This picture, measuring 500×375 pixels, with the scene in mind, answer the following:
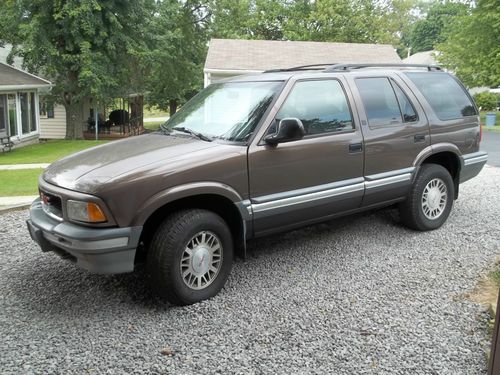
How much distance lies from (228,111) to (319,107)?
0.92 meters

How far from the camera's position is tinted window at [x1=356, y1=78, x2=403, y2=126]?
16.7 ft

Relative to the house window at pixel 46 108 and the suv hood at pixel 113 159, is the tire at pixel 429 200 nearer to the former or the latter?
the suv hood at pixel 113 159

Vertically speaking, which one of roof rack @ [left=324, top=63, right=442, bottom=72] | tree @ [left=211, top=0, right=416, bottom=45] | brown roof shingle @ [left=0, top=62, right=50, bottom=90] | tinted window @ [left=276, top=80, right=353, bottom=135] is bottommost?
tinted window @ [left=276, top=80, right=353, bottom=135]

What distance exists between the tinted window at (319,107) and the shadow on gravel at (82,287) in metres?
1.46

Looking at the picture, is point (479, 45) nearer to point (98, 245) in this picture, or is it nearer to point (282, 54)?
point (282, 54)

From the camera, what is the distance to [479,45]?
26.1m

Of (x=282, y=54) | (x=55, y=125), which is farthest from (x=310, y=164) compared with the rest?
(x=55, y=125)

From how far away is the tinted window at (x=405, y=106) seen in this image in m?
5.39

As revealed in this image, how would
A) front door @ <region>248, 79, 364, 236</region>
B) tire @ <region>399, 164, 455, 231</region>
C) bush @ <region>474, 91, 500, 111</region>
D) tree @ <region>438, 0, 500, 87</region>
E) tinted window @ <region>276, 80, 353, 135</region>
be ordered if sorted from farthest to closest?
1. bush @ <region>474, 91, 500, 111</region>
2. tree @ <region>438, 0, 500, 87</region>
3. tire @ <region>399, 164, 455, 231</region>
4. tinted window @ <region>276, 80, 353, 135</region>
5. front door @ <region>248, 79, 364, 236</region>

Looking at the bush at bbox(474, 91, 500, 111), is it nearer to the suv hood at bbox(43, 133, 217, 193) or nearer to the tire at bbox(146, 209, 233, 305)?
the suv hood at bbox(43, 133, 217, 193)

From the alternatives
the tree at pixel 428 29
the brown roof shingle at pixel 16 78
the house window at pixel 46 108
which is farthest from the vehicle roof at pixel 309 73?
the tree at pixel 428 29

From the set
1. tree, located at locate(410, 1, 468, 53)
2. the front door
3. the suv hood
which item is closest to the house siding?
the suv hood

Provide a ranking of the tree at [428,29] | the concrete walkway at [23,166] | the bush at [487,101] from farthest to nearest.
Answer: the tree at [428,29], the bush at [487,101], the concrete walkway at [23,166]

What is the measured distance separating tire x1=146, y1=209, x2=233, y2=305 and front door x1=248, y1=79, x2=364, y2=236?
437 mm
